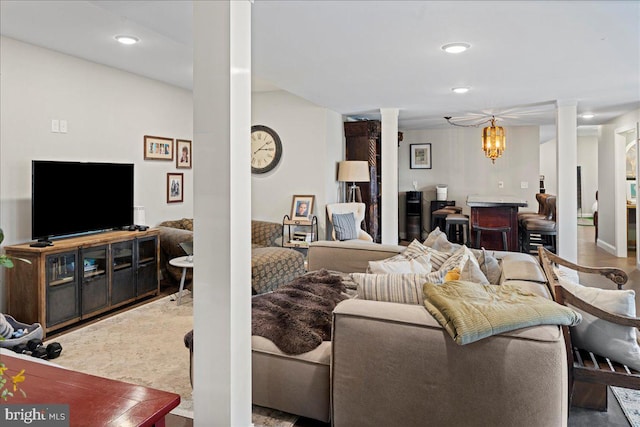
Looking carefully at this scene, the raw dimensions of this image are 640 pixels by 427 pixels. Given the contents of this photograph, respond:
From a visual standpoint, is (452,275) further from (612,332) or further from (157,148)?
(157,148)

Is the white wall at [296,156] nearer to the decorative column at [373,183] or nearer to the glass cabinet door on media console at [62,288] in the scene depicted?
the decorative column at [373,183]

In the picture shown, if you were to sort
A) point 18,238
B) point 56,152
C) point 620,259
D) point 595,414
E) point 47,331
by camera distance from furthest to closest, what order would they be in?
point 620,259 → point 56,152 → point 18,238 → point 47,331 → point 595,414

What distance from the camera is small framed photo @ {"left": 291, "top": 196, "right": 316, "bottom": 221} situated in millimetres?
6008

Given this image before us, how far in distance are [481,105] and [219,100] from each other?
523 cm

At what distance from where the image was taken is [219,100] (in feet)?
5.16

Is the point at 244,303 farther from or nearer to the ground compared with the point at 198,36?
nearer to the ground

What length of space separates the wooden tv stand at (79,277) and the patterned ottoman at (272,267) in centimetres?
119

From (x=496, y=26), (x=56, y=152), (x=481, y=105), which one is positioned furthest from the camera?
(x=481, y=105)

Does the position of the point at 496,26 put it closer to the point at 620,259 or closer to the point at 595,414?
→ the point at 595,414

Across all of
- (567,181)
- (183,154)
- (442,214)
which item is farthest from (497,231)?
(183,154)

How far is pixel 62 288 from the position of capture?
3615 millimetres

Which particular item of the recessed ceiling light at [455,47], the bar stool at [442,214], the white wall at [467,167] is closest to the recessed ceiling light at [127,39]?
the recessed ceiling light at [455,47]

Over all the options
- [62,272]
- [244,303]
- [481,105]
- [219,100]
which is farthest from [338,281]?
[481,105]

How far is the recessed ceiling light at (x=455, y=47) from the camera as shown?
321cm
